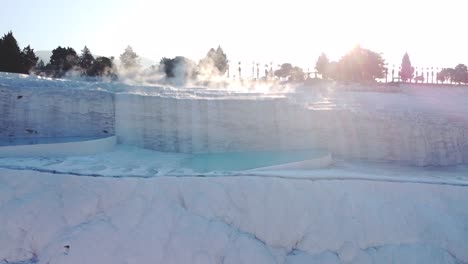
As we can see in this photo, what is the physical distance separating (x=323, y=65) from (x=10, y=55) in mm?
19268

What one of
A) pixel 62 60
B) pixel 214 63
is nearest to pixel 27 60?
pixel 62 60

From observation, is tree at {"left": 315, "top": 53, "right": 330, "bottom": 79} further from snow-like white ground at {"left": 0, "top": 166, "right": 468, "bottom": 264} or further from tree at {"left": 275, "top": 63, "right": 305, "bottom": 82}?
snow-like white ground at {"left": 0, "top": 166, "right": 468, "bottom": 264}

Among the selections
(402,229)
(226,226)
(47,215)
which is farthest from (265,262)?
(47,215)

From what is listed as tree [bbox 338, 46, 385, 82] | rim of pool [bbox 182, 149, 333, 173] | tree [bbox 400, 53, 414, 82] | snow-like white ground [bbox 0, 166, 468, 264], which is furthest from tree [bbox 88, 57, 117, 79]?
tree [bbox 400, 53, 414, 82]

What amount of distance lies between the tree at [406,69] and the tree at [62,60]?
2164 cm

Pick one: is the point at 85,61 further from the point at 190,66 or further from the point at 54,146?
the point at 54,146

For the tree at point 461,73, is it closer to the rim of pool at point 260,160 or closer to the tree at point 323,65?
the tree at point 323,65

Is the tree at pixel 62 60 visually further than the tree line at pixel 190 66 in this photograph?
Yes

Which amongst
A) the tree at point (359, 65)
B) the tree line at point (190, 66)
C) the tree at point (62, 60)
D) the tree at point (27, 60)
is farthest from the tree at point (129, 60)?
the tree at point (359, 65)

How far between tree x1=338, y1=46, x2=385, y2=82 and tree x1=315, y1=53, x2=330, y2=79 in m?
1.12

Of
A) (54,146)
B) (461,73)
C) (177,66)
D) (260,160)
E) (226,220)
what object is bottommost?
(226,220)

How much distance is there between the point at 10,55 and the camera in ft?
61.5

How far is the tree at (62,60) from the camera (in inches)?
901

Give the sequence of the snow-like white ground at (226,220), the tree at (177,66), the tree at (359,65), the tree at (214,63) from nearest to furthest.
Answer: the snow-like white ground at (226,220)
the tree at (177,66)
the tree at (214,63)
the tree at (359,65)
